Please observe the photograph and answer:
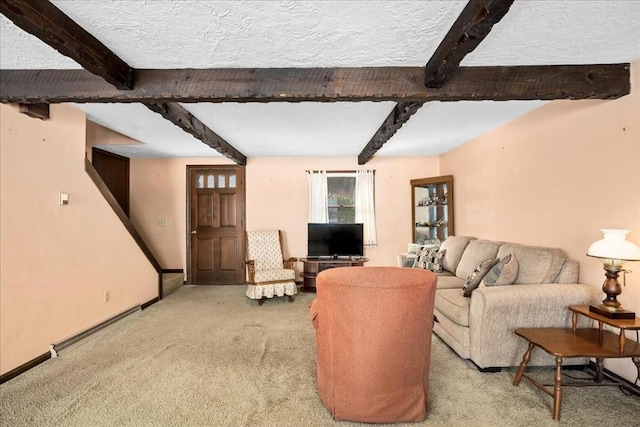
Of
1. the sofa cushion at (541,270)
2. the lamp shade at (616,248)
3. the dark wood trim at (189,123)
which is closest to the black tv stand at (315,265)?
the dark wood trim at (189,123)

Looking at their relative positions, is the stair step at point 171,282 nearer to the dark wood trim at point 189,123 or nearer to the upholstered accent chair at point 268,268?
the upholstered accent chair at point 268,268

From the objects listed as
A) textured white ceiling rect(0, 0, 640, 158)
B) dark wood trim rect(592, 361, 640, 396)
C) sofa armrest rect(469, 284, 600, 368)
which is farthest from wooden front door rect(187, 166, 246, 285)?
dark wood trim rect(592, 361, 640, 396)

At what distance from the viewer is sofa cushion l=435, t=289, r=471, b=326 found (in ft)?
8.73

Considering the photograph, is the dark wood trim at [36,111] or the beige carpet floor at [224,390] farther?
the dark wood trim at [36,111]

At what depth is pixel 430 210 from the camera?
5492 mm

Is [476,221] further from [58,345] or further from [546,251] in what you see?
[58,345]

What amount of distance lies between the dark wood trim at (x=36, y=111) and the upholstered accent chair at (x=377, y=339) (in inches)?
110

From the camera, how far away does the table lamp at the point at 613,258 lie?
6.78 ft

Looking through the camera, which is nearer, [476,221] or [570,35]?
[570,35]

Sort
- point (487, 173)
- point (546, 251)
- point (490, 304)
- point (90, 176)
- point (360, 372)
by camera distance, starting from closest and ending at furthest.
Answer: point (360, 372) < point (490, 304) < point (546, 251) < point (90, 176) < point (487, 173)

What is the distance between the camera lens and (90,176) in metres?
3.36

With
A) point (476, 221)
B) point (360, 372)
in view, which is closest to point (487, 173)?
A: point (476, 221)

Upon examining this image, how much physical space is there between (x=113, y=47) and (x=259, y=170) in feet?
12.0

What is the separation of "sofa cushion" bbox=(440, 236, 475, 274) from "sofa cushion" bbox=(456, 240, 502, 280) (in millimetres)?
132
